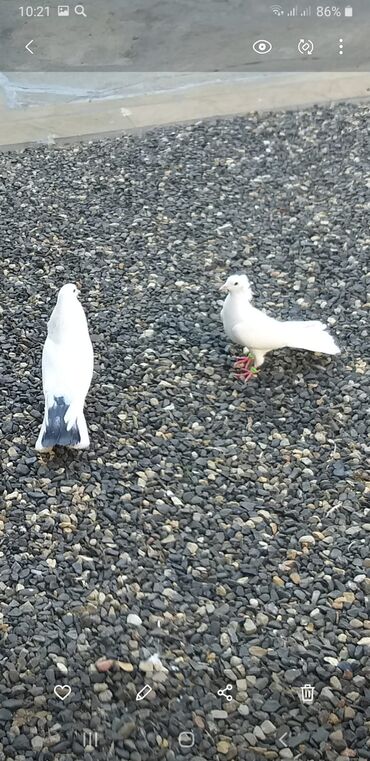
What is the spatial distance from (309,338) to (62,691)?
2057mm

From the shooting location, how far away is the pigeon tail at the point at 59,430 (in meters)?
3.26

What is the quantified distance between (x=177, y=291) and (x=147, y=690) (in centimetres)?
248

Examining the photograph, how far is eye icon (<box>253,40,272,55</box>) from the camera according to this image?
25.0 ft

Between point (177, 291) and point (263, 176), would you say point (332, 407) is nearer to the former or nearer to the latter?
point (177, 291)

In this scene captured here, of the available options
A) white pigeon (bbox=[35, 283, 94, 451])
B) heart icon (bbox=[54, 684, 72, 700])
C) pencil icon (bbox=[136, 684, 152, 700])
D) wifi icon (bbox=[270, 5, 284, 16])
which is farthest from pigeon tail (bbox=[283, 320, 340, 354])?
wifi icon (bbox=[270, 5, 284, 16])

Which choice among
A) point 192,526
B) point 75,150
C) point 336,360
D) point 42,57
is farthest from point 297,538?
point 42,57

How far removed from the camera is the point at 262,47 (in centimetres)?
772

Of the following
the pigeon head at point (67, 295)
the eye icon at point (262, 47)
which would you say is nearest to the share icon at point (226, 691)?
the pigeon head at point (67, 295)

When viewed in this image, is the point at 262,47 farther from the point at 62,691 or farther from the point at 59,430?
the point at 62,691

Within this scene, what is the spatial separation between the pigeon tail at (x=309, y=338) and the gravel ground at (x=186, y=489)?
115 mm

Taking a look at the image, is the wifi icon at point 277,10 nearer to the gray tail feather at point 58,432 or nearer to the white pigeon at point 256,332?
the white pigeon at point 256,332

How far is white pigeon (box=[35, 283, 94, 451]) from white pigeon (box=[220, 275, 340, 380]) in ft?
2.39

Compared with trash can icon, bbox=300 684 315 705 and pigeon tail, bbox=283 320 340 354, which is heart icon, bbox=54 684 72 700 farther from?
pigeon tail, bbox=283 320 340 354

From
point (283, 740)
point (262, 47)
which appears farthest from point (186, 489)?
point (262, 47)
